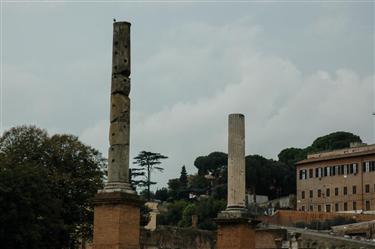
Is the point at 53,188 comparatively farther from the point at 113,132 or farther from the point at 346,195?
the point at 346,195

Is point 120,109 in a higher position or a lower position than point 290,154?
lower

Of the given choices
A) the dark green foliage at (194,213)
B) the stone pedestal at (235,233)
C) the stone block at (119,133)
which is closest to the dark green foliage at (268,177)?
the dark green foliage at (194,213)

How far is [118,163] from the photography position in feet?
57.5

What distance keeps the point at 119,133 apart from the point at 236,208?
16.8 ft

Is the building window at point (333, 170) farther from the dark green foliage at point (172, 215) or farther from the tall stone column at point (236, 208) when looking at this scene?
the tall stone column at point (236, 208)

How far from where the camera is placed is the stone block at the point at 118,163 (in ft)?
57.3

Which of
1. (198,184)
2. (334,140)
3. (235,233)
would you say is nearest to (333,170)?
(334,140)

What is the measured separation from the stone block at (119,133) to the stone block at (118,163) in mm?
103

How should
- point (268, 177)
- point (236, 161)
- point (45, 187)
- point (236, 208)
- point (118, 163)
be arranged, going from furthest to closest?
1. point (268, 177)
2. point (45, 187)
3. point (236, 161)
4. point (236, 208)
5. point (118, 163)

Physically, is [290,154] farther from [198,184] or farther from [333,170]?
[333,170]

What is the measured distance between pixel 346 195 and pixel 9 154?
160ft

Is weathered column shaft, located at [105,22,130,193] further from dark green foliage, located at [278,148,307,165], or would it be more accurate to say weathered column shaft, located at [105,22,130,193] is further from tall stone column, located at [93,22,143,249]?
dark green foliage, located at [278,148,307,165]

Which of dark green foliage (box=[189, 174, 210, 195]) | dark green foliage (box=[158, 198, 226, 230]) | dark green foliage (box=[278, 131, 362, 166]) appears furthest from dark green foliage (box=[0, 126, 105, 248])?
dark green foliage (box=[278, 131, 362, 166])

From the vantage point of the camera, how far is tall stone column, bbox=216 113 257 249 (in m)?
20.8
